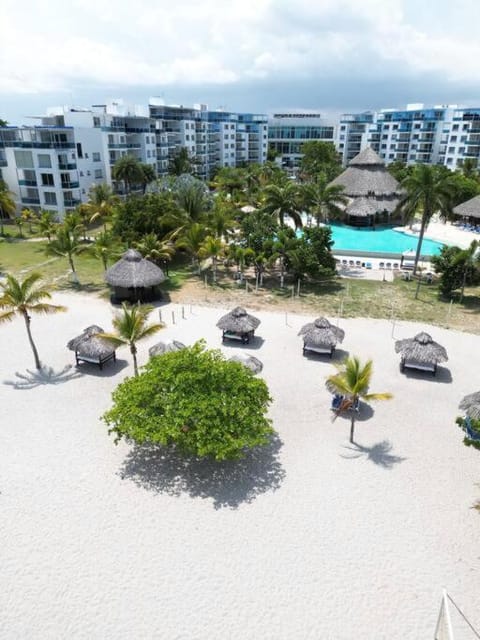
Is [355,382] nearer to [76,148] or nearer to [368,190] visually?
[368,190]

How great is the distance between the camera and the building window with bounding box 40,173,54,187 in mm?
51719

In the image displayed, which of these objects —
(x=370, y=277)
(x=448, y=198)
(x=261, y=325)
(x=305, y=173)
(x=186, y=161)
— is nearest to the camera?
(x=261, y=325)

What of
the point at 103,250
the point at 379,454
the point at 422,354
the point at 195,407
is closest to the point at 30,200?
the point at 103,250

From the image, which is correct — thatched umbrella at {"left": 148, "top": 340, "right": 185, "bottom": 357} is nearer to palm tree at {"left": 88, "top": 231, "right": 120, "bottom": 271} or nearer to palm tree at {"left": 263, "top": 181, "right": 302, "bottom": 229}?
palm tree at {"left": 88, "top": 231, "right": 120, "bottom": 271}

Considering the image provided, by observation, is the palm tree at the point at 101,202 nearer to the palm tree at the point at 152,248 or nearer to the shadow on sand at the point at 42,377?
the palm tree at the point at 152,248

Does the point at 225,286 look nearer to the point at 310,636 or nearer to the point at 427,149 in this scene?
the point at 310,636

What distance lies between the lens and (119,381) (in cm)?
2014

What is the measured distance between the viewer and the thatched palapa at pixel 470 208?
161ft

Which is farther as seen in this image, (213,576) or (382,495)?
(382,495)

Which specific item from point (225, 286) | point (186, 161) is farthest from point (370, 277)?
point (186, 161)

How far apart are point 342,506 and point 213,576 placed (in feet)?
14.3

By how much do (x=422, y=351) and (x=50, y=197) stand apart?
46.9m

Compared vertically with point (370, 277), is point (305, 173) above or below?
above

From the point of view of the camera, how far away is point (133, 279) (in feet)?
92.7
